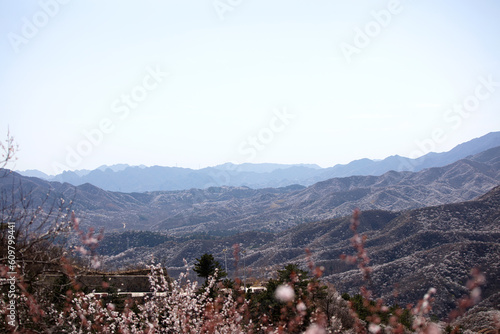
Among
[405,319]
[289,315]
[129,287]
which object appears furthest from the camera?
[129,287]

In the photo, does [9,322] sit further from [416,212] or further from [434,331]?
[416,212]

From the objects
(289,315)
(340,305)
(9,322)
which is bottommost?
(340,305)

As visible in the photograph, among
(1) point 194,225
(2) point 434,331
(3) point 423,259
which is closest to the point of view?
(2) point 434,331

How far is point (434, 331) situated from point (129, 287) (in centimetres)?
2344

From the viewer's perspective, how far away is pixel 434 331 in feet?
13.7

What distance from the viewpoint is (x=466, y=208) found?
9450 cm

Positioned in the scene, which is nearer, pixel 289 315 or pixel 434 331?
pixel 434 331

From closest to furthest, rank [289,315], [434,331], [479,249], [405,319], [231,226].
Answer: [434,331] → [289,315] → [405,319] → [479,249] → [231,226]

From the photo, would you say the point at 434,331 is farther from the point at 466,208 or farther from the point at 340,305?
the point at 466,208

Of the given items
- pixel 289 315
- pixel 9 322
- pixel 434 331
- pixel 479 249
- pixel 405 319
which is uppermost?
pixel 9 322

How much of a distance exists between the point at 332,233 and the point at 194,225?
336 ft

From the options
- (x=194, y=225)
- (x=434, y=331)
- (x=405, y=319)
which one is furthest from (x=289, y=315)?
(x=194, y=225)

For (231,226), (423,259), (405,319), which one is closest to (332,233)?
(423,259)

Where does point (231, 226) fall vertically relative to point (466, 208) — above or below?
above
